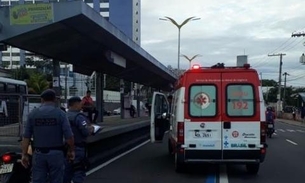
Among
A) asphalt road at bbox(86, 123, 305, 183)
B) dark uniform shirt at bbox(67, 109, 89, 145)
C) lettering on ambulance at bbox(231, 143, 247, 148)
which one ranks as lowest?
asphalt road at bbox(86, 123, 305, 183)

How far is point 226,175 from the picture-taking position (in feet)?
40.2

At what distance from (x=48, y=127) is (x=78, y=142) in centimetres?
126

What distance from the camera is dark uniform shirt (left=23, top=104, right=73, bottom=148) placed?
6918 mm

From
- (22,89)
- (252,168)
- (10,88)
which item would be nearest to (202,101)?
(252,168)

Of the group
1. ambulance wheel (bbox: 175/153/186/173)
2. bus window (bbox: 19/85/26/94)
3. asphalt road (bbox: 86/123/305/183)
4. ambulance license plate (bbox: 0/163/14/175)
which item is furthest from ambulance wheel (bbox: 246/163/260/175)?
bus window (bbox: 19/85/26/94)

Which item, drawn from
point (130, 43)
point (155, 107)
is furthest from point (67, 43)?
point (155, 107)

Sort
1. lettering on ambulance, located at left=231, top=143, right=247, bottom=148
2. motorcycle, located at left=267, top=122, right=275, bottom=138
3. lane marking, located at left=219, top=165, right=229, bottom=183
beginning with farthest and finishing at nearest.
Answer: motorcycle, located at left=267, top=122, right=275, bottom=138 → lettering on ambulance, located at left=231, top=143, right=247, bottom=148 → lane marking, located at left=219, top=165, right=229, bottom=183

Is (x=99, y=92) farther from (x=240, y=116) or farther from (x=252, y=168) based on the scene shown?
(x=240, y=116)

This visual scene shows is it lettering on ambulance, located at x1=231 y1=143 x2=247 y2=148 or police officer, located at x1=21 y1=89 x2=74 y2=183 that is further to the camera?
lettering on ambulance, located at x1=231 y1=143 x2=247 y2=148

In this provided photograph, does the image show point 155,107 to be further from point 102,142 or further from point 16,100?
point 16,100

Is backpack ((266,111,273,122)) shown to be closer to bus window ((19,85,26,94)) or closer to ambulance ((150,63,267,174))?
bus window ((19,85,26,94))

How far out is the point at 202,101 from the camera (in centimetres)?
1197

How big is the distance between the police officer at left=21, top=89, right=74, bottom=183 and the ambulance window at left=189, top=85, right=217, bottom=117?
536 cm

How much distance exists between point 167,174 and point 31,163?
5.36m
